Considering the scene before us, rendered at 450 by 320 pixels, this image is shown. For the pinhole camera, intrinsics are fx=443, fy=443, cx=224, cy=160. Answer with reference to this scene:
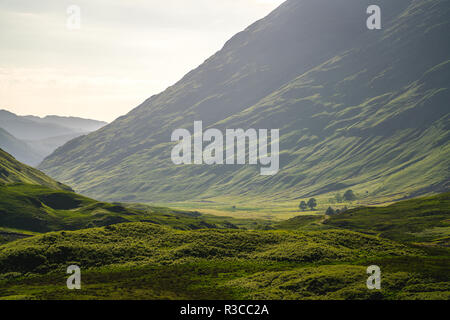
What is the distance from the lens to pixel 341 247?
131m

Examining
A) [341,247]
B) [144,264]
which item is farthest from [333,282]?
[144,264]

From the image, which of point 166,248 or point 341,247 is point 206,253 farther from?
point 341,247

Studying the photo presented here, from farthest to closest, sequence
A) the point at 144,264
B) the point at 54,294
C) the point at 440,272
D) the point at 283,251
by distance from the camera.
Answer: the point at 283,251
the point at 144,264
the point at 440,272
the point at 54,294

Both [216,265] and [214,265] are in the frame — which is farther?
[216,265]

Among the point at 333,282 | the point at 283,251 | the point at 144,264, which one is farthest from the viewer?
the point at 283,251

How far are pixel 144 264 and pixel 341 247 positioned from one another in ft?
189

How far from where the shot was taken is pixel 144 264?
11512 centimetres
